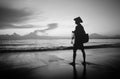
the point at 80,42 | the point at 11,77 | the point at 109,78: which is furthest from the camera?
the point at 80,42

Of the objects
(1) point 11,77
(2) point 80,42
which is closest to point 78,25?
(2) point 80,42

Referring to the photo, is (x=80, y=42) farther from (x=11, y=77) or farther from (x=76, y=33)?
(x=11, y=77)

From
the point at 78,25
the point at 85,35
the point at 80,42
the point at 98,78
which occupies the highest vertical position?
the point at 78,25

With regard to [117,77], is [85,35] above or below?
above

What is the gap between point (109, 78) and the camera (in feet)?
10.8

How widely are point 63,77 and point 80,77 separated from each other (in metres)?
0.58

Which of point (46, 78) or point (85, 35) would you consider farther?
point (85, 35)

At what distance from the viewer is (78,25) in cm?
536

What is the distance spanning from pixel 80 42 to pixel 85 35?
446 millimetres

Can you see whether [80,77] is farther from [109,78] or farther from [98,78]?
[109,78]

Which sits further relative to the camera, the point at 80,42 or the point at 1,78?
the point at 80,42

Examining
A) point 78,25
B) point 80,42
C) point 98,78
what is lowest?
point 98,78

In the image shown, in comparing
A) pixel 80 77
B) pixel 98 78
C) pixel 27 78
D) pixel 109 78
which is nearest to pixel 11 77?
pixel 27 78

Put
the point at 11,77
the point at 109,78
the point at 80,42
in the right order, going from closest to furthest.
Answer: the point at 109,78 < the point at 11,77 < the point at 80,42
